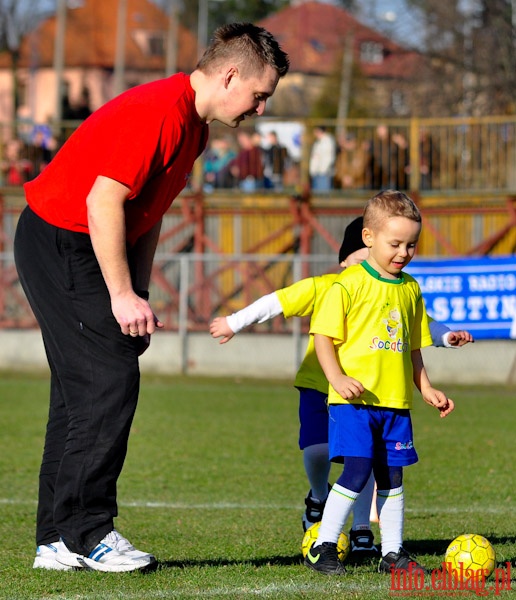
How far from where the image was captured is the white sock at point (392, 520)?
5488 millimetres

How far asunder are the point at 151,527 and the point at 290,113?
4856 centimetres

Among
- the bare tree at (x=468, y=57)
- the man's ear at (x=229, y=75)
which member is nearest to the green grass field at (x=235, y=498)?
the man's ear at (x=229, y=75)

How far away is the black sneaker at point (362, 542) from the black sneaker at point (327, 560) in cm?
59

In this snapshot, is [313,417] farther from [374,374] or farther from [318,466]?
[374,374]

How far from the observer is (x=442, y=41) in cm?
3509

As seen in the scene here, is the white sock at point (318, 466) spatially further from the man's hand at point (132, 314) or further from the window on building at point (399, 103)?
the window on building at point (399, 103)

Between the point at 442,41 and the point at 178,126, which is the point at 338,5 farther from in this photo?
the point at 178,126

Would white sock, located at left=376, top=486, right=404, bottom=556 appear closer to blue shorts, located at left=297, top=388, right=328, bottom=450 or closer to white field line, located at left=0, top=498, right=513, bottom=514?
blue shorts, located at left=297, top=388, right=328, bottom=450

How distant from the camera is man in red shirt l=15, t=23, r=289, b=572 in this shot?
16.4ft

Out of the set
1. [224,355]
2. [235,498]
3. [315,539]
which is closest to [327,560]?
[315,539]

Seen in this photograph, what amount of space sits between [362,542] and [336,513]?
71 cm

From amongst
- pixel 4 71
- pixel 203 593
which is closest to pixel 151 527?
pixel 203 593

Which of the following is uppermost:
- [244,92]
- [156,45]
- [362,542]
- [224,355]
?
[156,45]

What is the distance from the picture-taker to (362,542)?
6.11 m
